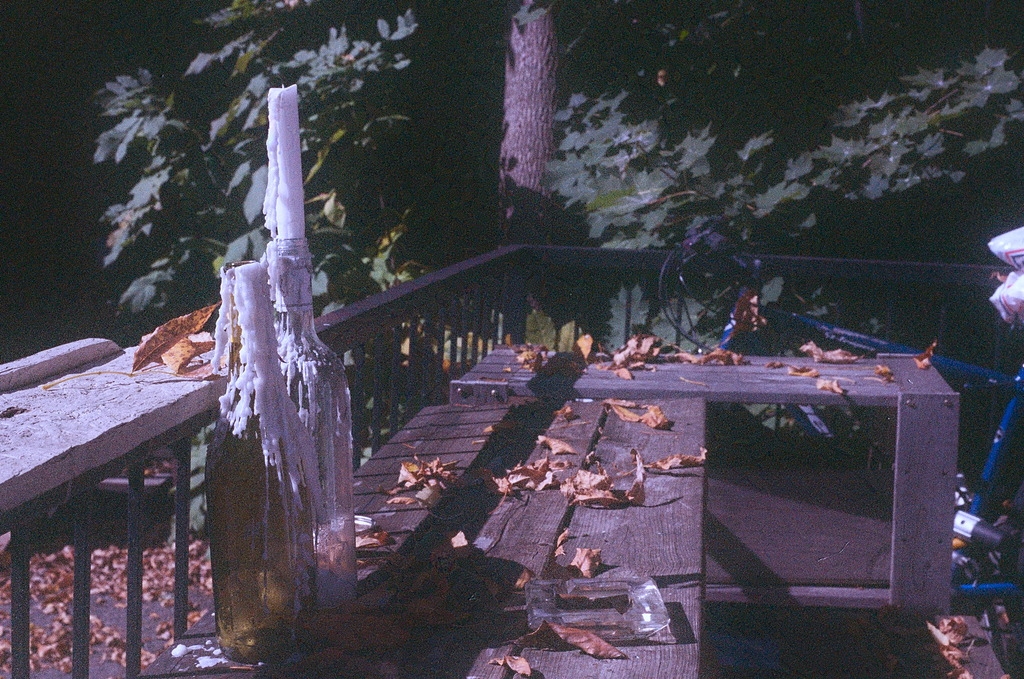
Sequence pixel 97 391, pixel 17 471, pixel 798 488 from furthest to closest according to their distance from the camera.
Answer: pixel 798 488 < pixel 97 391 < pixel 17 471

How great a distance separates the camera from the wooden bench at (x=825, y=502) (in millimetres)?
2197

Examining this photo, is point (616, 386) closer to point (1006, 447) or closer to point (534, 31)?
point (1006, 447)

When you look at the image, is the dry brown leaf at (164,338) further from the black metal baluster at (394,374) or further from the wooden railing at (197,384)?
the black metal baluster at (394,374)

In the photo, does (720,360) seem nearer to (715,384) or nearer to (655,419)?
(715,384)

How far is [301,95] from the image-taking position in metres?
4.62

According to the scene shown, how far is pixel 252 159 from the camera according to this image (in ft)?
15.1

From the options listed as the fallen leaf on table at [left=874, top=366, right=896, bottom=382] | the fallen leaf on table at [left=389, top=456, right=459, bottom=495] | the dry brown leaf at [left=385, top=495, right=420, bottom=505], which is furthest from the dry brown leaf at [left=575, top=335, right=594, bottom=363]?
the dry brown leaf at [left=385, top=495, right=420, bottom=505]

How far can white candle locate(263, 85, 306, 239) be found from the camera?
40.6 inches

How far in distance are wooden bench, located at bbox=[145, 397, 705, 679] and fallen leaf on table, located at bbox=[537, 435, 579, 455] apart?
16mm

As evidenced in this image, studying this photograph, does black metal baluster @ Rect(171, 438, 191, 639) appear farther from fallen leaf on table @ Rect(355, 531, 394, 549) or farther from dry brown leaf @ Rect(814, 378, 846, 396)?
dry brown leaf @ Rect(814, 378, 846, 396)

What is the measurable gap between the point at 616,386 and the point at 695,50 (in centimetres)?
331

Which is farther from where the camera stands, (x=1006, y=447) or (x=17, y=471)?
(x=1006, y=447)

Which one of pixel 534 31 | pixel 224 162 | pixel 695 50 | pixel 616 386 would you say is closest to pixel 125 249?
pixel 224 162

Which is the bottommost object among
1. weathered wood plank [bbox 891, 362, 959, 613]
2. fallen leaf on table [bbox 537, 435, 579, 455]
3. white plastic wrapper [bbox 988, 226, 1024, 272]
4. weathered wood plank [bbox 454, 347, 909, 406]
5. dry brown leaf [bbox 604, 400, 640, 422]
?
weathered wood plank [bbox 891, 362, 959, 613]
